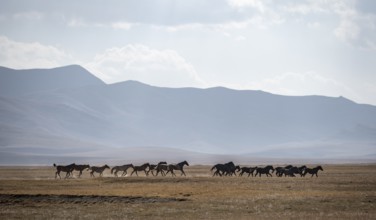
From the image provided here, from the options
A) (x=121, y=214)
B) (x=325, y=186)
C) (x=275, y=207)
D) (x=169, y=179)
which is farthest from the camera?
(x=169, y=179)

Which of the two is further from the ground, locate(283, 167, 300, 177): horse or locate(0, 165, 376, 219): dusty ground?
locate(283, 167, 300, 177): horse

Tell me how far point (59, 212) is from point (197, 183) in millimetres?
18184

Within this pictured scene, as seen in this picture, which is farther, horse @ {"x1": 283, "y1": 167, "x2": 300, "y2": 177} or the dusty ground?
horse @ {"x1": 283, "y1": 167, "x2": 300, "y2": 177}

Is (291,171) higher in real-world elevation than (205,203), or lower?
higher

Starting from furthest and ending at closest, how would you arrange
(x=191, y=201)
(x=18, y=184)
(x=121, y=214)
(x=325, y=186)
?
(x=18, y=184) → (x=325, y=186) → (x=191, y=201) → (x=121, y=214)

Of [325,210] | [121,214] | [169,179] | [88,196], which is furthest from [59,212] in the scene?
[169,179]

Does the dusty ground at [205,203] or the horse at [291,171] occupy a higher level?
the horse at [291,171]

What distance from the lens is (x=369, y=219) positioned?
77.7 ft

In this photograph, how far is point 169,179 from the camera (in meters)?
48.7

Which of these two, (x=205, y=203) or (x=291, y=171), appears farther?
(x=291, y=171)

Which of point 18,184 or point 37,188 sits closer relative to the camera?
point 37,188

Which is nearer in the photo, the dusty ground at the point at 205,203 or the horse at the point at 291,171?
the dusty ground at the point at 205,203

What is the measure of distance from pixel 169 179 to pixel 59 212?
22.5 meters

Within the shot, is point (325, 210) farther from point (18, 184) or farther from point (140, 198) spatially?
point (18, 184)
